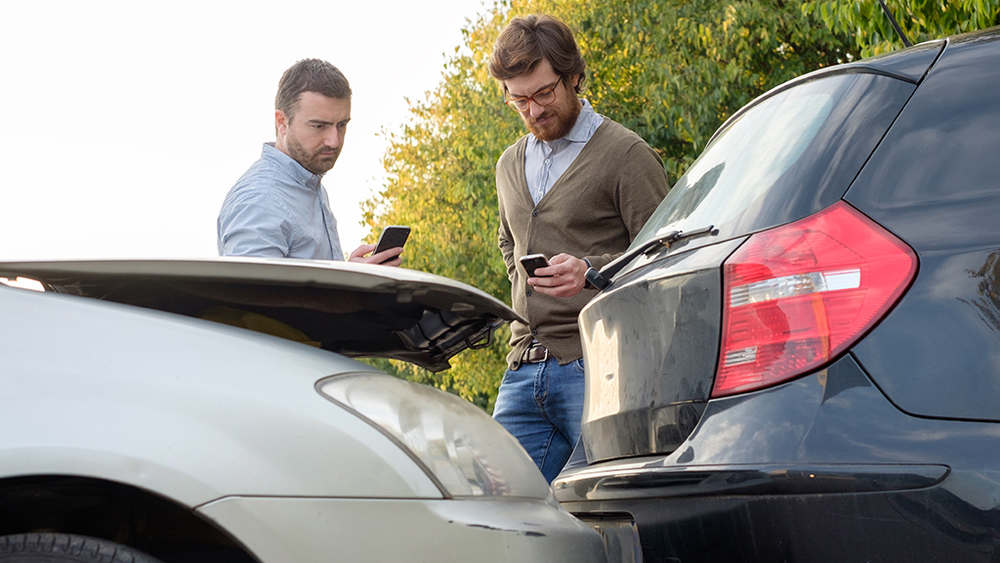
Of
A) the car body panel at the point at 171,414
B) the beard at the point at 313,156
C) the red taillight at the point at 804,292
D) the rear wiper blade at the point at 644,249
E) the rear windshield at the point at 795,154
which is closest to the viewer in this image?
the car body panel at the point at 171,414

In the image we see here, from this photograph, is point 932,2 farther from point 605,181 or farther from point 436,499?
point 436,499

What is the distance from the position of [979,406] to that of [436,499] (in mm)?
922

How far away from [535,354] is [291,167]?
99 centimetres

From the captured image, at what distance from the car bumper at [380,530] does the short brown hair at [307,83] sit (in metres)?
2.00

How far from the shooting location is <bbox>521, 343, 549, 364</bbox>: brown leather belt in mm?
3668

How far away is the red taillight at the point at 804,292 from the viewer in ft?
6.59

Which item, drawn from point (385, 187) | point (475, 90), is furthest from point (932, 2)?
point (385, 187)

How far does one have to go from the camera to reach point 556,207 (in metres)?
3.70

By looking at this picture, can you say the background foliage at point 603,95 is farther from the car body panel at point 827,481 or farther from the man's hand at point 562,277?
the car body panel at point 827,481

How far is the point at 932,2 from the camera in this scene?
22.9ft

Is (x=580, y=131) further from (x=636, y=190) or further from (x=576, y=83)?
(x=636, y=190)

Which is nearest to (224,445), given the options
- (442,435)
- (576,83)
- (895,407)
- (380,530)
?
(380,530)

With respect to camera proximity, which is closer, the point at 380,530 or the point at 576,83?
the point at 380,530

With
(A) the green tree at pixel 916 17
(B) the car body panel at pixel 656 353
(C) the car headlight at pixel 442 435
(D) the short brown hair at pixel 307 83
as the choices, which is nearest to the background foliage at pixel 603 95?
(A) the green tree at pixel 916 17
